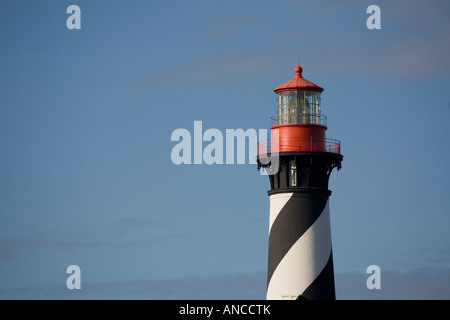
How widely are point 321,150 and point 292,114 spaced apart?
2.09m

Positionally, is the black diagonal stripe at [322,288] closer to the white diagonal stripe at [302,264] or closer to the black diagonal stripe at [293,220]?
the white diagonal stripe at [302,264]

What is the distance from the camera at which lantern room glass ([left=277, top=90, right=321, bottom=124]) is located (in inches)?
2987

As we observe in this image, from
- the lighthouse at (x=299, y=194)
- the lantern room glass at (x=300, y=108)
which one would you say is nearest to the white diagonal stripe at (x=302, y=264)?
the lighthouse at (x=299, y=194)

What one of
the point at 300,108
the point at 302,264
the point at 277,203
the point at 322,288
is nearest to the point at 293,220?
the point at 277,203

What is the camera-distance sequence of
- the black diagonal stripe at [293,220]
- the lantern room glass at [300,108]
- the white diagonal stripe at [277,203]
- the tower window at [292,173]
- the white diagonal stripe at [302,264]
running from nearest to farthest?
the white diagonal stripe at [302,264], the black diagonal stripe at [293,220], the white diagonal stripe at [277,203], the tower window at [292,173], the lantern room glass at [300,108]

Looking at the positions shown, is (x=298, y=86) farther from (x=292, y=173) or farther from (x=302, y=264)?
(x=302, y=264)

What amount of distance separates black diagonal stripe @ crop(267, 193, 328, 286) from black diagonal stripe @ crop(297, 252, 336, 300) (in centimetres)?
184

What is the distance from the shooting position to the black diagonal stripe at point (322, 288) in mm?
74188

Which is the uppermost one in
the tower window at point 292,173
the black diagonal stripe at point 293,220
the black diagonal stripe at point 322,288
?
the tower window at point 292,173

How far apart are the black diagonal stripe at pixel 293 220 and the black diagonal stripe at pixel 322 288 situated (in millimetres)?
1837

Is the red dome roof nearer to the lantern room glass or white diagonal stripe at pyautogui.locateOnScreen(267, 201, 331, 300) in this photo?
the lantern room glass

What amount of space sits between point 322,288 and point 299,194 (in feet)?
14.0

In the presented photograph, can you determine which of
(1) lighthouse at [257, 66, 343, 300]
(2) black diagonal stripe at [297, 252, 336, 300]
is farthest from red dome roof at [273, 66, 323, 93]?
(2) black diagonal stripe at [297, 252, 336, 300]
